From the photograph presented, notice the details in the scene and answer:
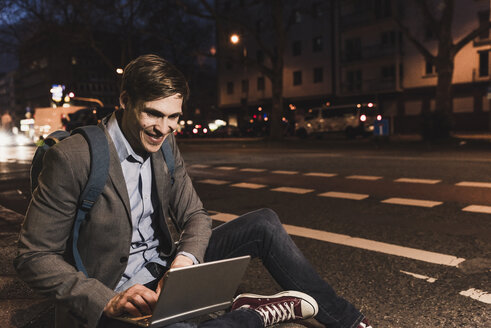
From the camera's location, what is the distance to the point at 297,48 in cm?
4600

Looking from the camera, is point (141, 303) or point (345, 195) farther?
point (345, 195)

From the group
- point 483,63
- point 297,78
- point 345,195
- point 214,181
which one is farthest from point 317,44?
point 345,195

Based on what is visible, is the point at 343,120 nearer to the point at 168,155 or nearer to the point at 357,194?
the point at 357,194

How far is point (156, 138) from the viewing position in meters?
2.23

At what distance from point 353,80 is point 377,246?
3904 centimetres

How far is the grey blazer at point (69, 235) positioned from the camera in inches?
76.2

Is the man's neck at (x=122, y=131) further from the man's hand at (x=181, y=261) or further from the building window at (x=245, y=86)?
the building window at (x=245, y=86)

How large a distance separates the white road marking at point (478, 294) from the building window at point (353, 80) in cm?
3938

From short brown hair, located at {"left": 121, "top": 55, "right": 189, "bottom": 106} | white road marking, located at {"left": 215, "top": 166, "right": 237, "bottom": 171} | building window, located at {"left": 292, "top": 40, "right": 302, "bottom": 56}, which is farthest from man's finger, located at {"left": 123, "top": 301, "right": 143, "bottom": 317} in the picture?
building window, located at {"left": 292, "top": 40, "right": 302, "bottom": 56}

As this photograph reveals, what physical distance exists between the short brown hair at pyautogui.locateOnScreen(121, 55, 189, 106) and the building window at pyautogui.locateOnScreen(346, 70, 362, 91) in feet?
134

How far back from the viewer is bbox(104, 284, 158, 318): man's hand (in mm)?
1893

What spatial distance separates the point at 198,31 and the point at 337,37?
14403 millimetres

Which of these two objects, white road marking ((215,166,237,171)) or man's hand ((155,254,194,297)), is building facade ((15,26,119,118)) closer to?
man's hand ((155,254,194,297))

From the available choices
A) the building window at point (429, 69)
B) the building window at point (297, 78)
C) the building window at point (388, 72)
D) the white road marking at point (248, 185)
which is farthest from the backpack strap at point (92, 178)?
the building window at point (297, 78)
